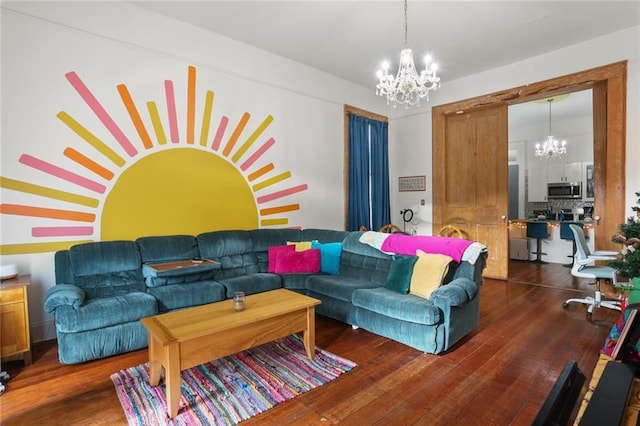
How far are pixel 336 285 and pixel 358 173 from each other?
2.73 meters

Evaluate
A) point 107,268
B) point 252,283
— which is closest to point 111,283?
point 107,268

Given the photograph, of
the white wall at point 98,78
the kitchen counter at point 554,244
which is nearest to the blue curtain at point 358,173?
the white wall at point 98,78

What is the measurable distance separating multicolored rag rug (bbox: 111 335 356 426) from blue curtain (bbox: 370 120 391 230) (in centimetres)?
355

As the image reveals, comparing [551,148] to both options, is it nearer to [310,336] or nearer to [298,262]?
[298,262]

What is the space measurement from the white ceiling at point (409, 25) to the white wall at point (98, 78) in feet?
0.83

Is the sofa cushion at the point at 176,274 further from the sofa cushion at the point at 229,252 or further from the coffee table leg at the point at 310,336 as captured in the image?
the coffee table leg at the point at 310,336

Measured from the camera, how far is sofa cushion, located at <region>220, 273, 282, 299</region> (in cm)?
329

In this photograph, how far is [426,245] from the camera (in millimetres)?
3258

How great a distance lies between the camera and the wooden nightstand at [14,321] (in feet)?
8.04

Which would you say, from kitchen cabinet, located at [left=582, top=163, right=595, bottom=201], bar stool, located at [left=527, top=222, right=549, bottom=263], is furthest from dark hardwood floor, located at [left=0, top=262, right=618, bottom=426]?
kitchen cabinet, located at [left=582, top=163, right=595, bottom=201]

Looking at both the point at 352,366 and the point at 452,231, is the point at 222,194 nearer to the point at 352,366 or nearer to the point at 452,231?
the point at 352,366

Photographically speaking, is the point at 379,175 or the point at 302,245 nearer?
the point at 302,245

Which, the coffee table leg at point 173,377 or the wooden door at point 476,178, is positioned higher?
the wooden door at point 476,178

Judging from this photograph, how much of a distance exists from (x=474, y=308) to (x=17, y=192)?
4.16 metres
